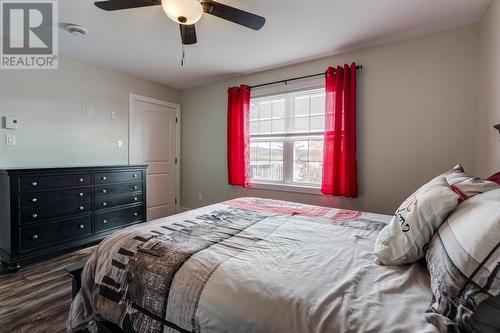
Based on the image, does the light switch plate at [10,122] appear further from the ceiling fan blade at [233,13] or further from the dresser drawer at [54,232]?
the ceiling fan blade at [233,13]

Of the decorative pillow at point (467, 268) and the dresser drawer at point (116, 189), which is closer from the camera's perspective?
the decorative pillow at point (467, 268)

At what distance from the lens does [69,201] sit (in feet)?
8.64

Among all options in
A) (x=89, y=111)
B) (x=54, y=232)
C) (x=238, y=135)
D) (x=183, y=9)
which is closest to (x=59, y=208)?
(x=54, y=232)

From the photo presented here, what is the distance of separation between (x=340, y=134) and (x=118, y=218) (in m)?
3.05

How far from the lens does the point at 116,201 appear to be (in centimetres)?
309

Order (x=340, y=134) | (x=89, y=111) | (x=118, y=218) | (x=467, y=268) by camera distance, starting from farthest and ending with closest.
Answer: (x=89, y=111)
(x=118, y=218)
(x=340, y=134)
(x=467, y=268)

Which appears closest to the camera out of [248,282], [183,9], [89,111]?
[248,282]

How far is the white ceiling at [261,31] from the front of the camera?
6.55 feet

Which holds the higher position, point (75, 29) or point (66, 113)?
point (75, 29)

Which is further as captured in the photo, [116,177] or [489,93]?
[116,177]

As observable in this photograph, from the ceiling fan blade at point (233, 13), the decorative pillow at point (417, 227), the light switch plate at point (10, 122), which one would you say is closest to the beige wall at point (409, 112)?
the ceiling fan blade at point (233, 13)

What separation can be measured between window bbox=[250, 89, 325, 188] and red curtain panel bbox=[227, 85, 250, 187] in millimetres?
184

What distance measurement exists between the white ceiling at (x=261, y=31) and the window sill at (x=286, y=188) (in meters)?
1.69

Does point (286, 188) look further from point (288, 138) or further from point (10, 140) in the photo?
point (10, 140)
